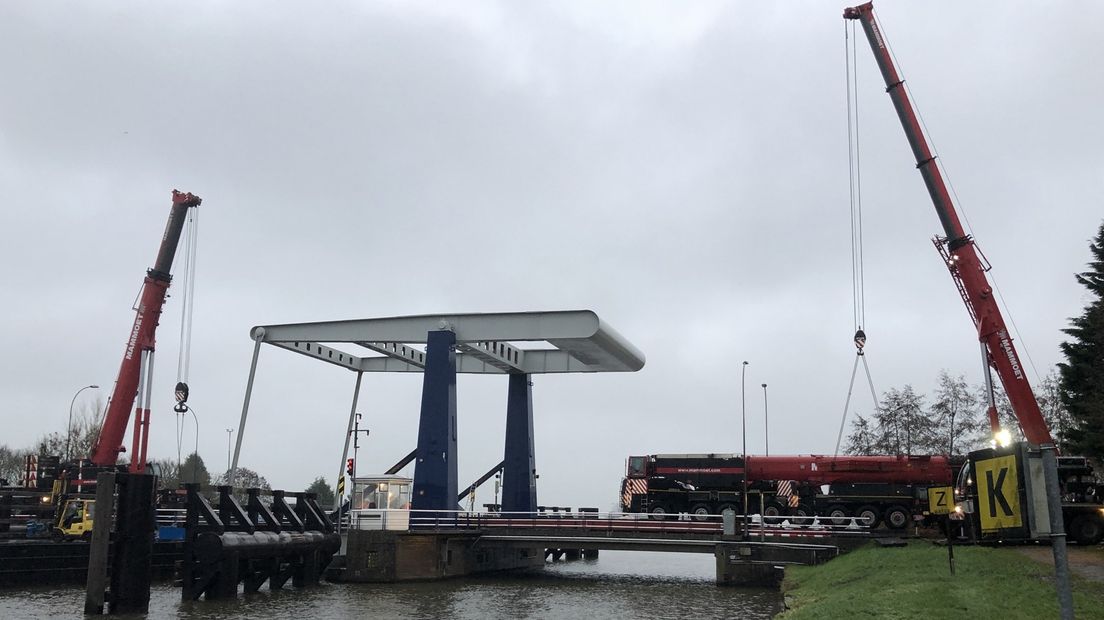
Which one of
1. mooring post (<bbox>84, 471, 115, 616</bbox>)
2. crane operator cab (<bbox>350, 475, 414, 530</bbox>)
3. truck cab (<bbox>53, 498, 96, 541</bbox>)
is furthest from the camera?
crane operator cab (<bbox>350, 475, 414, 530</bbox>)

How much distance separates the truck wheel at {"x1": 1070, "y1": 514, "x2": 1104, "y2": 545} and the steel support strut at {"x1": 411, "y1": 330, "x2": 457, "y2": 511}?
68.7ft

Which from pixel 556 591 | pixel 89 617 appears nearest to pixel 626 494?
pixel 556 591

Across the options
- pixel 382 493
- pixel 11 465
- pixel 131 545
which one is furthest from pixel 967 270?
pixel 11 465

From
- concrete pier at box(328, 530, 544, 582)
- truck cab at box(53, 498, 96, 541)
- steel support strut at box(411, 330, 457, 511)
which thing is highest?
steel support strut at box(411, 330, 457, 511)

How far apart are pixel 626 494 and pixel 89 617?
23.4 metres

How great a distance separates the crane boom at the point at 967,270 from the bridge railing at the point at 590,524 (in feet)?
22.1

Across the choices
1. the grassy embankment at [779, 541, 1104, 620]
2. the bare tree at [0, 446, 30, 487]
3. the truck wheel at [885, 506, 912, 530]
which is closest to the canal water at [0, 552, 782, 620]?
the grassy embankment at [779, 541, 1104, 620]

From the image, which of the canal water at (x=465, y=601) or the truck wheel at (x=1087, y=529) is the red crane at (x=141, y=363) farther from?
the truck wheel at (x=1087, y=529)

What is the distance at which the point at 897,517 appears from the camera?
115 feet

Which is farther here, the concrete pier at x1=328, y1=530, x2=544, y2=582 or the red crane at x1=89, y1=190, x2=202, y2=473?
the red crane at x1=89, y1=190, x2=202, y2=473

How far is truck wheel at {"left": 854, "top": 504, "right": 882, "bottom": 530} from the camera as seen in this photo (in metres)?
35.1

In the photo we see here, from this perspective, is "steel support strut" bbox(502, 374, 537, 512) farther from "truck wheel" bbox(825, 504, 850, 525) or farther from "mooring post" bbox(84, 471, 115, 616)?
"mooring post" bbox(84, 471, 115, 616)

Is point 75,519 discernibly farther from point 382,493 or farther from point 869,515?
point 869,515

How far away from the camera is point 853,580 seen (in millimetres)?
22672
